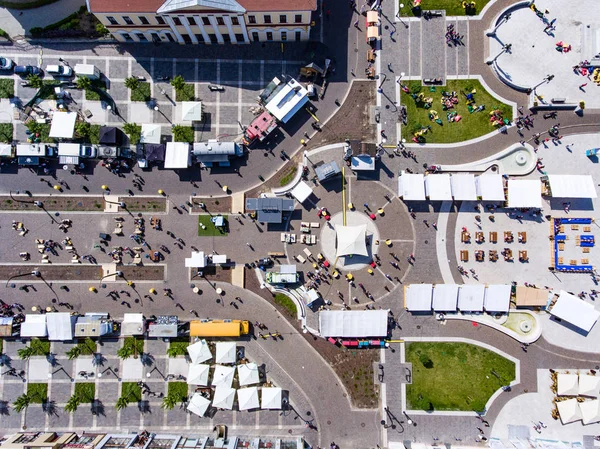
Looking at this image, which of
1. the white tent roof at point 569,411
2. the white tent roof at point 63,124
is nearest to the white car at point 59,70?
the white tent roof at point 63,124

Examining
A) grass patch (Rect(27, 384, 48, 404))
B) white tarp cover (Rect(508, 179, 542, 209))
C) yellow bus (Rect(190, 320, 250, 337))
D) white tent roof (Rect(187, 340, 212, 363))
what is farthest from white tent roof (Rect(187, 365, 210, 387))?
white tarp cover (Rect(508, 179, 542, 209))

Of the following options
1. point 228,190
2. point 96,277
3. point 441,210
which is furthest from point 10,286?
point 441,210

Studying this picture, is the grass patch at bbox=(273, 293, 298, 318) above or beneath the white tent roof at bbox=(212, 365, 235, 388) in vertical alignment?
above

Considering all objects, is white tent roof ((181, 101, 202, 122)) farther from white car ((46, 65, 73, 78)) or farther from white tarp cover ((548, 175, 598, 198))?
white tarp cover ((548, 175, 598, 198))

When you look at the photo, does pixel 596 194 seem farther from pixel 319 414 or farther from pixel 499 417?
pixel 319 414

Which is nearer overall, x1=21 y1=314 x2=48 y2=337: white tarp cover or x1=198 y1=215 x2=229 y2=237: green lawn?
x1=21 y1=314 x2=48 y2=337: white tarp cover

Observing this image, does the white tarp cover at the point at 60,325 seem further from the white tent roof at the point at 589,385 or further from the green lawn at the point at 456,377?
the white tent roof at the point at 589,385
